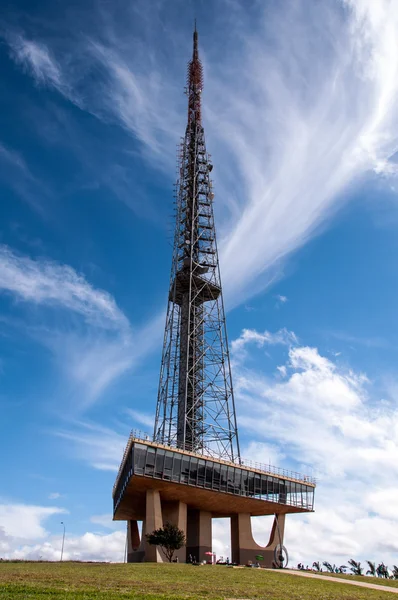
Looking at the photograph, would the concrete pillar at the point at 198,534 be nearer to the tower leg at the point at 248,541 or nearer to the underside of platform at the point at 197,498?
the underside of platform at the point at 197,498

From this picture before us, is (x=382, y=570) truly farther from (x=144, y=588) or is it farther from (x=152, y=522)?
(x=144, y=588)

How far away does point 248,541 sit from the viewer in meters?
66.7

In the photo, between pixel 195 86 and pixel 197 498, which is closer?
pixel 197 498

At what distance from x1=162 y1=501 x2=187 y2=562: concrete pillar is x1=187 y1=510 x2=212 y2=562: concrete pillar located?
5456mm

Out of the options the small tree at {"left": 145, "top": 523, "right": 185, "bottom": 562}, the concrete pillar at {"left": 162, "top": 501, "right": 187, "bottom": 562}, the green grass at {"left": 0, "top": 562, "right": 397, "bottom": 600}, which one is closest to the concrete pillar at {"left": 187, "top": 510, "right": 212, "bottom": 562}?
the concrete pillar at {"left": 162, "top": 501, "right": 187, "bottom": 562}

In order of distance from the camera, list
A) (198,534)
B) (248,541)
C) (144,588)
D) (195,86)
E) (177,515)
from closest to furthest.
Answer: (144,588), (177,515), (198,534), (248,541), (195,86)

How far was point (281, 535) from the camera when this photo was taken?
67.7 meters

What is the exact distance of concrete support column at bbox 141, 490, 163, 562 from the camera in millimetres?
52834

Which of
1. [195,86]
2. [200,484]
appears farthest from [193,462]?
[195,86]

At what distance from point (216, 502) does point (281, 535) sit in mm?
11102

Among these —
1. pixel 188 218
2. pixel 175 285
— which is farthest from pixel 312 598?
pixel 188 218

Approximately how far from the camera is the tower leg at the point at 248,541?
212 feet

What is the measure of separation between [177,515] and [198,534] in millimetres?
7647

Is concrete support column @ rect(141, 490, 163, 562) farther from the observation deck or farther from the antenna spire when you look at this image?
the antenna spire
